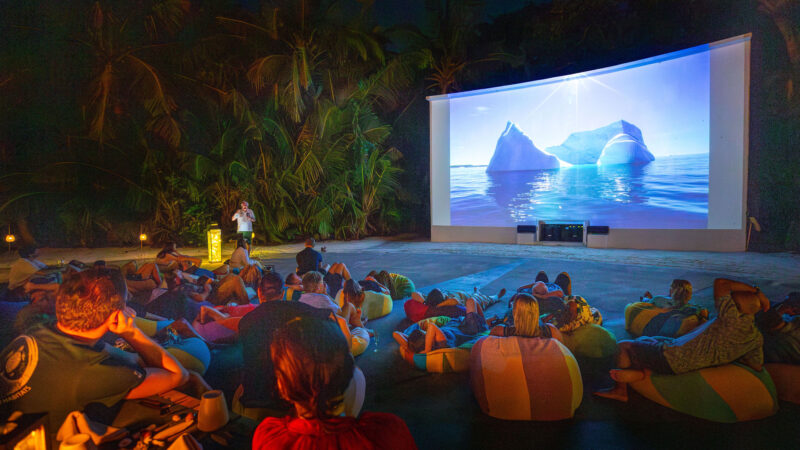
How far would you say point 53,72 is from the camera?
11188 mm

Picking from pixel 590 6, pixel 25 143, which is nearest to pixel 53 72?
pixel 25 143

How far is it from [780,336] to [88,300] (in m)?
3.96

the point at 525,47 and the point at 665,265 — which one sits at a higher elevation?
the point at 525,47

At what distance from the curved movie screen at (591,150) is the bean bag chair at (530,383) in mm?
8401

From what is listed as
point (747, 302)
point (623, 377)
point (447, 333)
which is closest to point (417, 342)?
point (447, 333)

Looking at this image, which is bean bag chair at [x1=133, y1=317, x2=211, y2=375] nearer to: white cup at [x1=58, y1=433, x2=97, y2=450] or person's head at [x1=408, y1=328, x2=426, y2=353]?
white cup at [x1=58, y1=433, x2=97, y2=450]

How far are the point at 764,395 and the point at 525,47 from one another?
12896 millimetres

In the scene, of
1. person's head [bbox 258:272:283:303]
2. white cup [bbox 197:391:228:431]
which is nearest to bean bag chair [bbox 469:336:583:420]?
white cup [bbox 197:391:228:431]

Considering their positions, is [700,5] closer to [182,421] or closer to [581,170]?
[581,170]

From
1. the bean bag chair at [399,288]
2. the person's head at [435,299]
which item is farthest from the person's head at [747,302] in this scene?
the bean bag chair at [399,288]

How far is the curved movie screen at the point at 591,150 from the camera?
9180 millimetres

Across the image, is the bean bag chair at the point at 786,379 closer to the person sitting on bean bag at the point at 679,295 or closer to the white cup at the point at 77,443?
the person sitting on bean bag at the point at 679,295

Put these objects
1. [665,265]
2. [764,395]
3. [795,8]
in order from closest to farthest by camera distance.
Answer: [764,395], [665,265], [795,8]

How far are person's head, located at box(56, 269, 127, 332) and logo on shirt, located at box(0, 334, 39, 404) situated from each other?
16 cm
